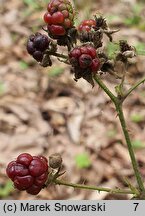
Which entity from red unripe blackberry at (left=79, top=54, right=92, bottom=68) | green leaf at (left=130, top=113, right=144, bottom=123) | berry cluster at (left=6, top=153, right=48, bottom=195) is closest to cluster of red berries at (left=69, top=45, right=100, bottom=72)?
red unripe blackberry at (left=79, top=54, right=92, bottom=68)

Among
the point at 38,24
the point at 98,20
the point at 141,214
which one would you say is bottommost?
the point at 141,214

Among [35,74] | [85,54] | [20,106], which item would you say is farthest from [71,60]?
[35,74]

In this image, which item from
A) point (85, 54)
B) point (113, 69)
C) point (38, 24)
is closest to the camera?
point (85, 54)

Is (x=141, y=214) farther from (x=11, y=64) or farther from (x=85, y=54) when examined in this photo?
(x=11, y=64)

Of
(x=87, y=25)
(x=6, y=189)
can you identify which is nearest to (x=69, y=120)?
(x=6, y=189)

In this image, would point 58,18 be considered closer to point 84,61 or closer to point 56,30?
point 56,30

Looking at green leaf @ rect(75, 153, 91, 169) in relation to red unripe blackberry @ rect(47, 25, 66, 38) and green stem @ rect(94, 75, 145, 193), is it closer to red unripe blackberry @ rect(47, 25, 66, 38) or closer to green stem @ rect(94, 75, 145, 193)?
green stem @ rect(94, 75, 145, 193)
